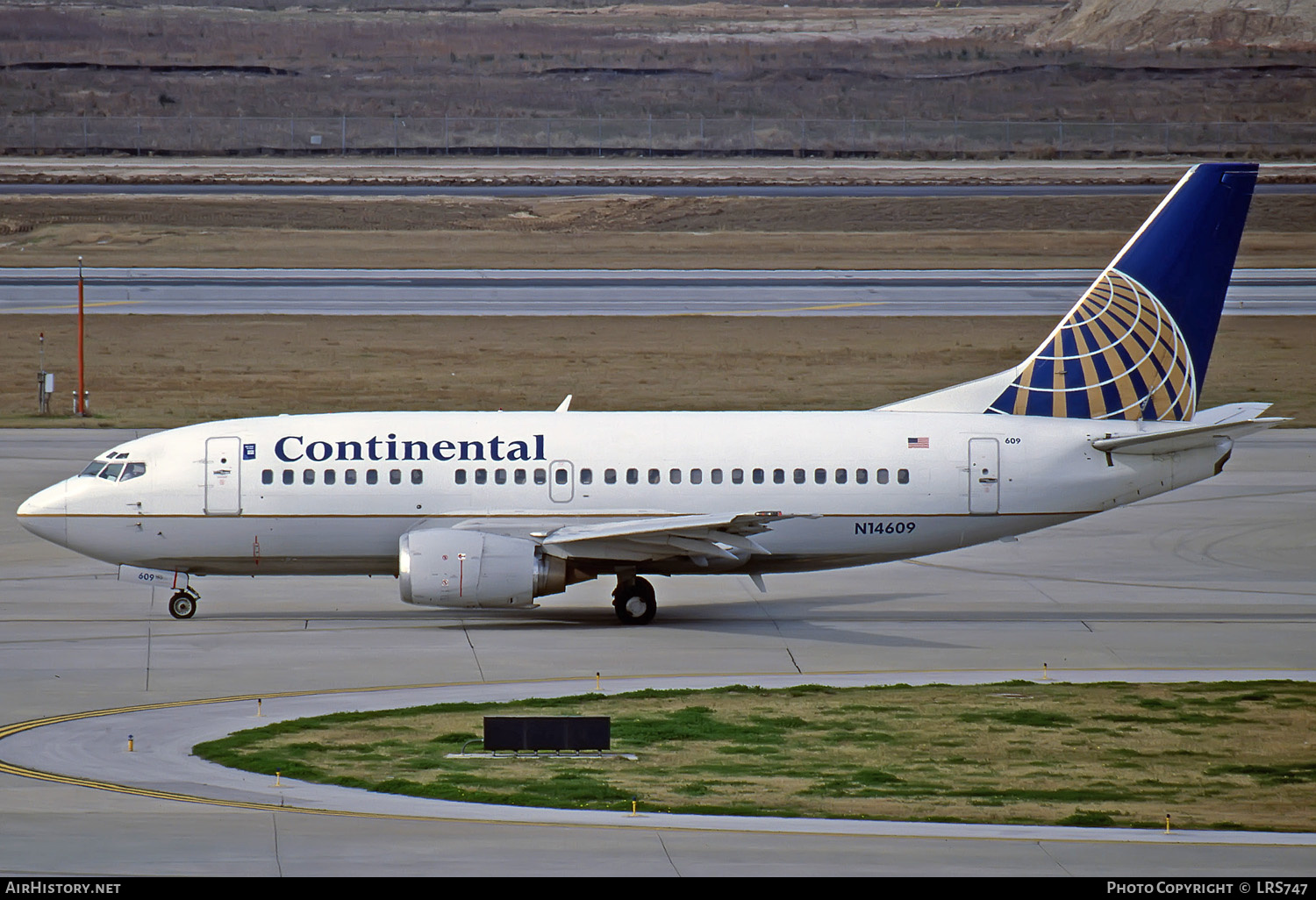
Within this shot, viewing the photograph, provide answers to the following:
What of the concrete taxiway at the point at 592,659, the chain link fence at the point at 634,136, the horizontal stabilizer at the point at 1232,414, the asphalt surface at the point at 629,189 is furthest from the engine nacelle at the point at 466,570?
the chain link fence at the point at 634,136

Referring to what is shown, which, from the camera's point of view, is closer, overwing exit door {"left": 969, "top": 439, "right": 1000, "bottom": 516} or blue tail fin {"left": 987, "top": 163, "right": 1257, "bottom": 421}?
overwing exit door {"left": 969, "top": 439, "right": 1000, "bottom": 516}

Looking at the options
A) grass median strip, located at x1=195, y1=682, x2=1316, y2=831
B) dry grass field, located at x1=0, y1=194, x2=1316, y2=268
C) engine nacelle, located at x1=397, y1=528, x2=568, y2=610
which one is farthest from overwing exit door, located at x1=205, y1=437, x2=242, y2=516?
dry grass field, located at x1=0, y1=194, x2=1316, y2=268

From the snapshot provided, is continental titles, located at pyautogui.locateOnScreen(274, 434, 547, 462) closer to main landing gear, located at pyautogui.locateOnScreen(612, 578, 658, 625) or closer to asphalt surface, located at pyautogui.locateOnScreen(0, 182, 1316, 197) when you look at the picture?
main landing gear, located at pyautogui.locateOnScreen(612, 578, 658, 625)

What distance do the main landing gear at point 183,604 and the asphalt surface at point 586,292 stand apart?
46056 millimetres

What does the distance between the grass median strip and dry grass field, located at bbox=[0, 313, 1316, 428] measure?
3236cm

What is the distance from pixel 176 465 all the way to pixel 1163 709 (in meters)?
18.6

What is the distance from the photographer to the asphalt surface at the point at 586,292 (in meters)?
80.7

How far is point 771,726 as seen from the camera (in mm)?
24719

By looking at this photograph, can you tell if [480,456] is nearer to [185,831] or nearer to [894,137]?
[185,831]

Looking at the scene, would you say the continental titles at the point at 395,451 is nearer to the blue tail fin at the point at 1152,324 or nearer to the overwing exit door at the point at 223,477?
the overwing exit door at the point at 223,477

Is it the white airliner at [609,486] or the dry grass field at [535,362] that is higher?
the dry grass field at [535,362]

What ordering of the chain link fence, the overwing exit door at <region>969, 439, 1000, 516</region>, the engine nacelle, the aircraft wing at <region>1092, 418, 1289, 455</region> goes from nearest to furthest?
the engine nacelle, the aircraft wing at <region>1092, 418, 1289, 455</region>, the overwing exit door at <region>969, 439, 1000, 516</region>, the chain link fence

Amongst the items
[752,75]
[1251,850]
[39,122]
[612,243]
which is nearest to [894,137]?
[752,75]

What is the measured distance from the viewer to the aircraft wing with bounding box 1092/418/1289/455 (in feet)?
107
